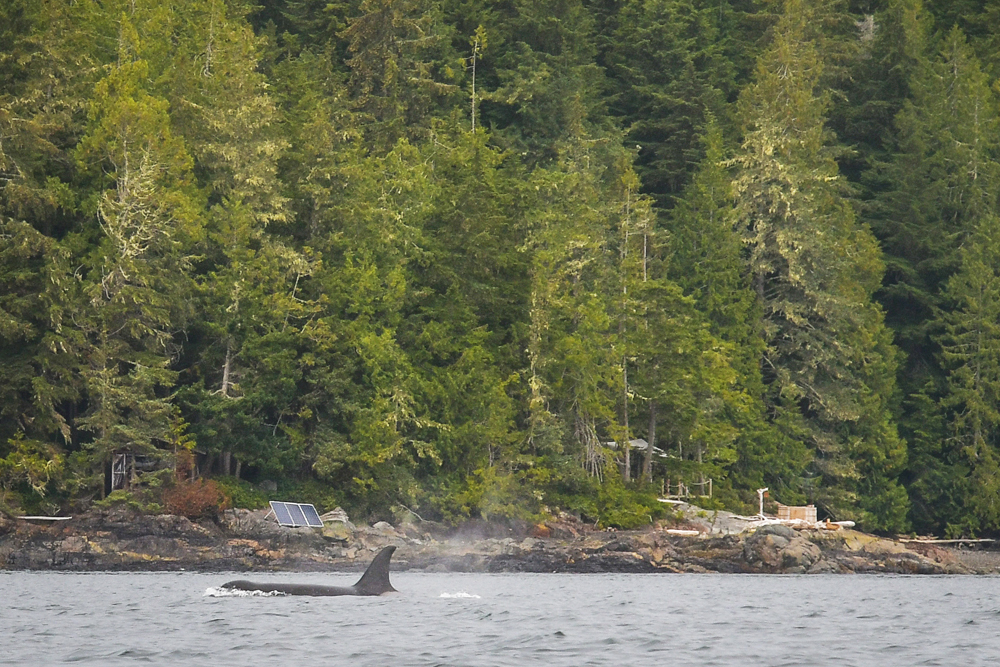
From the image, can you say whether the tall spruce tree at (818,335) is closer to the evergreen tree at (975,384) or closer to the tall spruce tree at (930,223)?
the tall spruce tree at (930,223)

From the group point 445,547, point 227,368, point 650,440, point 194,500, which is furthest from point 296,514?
point 650,440

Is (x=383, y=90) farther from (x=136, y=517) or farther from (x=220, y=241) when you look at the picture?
(x=136, y=517)

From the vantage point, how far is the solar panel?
1875 inches

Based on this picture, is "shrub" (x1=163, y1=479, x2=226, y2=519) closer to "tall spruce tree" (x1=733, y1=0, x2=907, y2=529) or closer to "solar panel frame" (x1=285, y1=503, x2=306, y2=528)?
"solar panel frame" (x1=285, y1=503, x2=306, y2=528)

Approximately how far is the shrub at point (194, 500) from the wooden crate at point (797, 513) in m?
25.2

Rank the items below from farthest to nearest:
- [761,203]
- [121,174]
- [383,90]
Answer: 1. [383,90]
2. [761,203]
3. [121,174]

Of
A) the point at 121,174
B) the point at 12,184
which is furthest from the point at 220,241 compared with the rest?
the point at 12,184

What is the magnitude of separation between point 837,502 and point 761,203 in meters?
14.3

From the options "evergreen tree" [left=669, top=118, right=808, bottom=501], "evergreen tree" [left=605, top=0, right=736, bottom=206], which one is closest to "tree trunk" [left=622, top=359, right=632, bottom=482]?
"evergreen tree" [left=669, top=118, right=808, bottom=501]

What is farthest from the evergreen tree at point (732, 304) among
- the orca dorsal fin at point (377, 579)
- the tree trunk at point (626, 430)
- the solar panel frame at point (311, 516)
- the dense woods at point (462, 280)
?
the orca dorsal fin at point (377, 579)

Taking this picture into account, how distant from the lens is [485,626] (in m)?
23.8

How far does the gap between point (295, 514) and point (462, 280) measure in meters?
13.3

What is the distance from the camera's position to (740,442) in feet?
201

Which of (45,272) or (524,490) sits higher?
(45,272)
